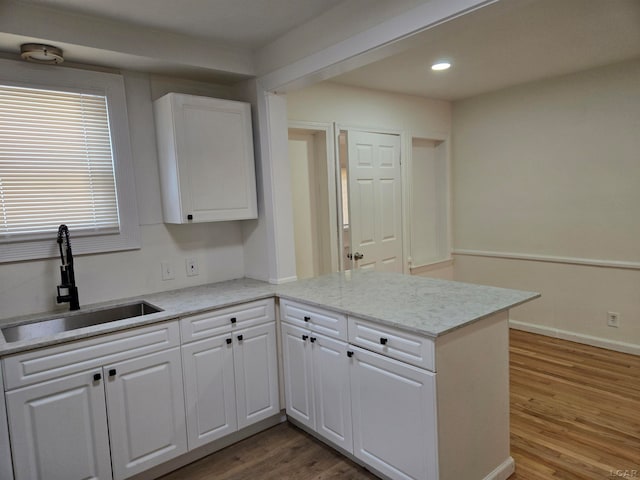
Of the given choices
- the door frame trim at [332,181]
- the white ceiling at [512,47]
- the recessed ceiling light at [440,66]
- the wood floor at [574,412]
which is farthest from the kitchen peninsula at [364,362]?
the recessed ceiling light at [440,66]

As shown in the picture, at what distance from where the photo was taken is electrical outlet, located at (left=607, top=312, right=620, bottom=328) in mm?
3666

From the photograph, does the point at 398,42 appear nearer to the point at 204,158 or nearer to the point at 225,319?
the point at 204,158

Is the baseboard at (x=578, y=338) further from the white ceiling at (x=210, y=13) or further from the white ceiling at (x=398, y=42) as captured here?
the white ceiling at (x=210, y=13)

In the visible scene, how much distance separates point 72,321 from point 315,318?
1.37 meters

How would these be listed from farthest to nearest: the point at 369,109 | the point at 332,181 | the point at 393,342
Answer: the point at 369,109 → the point at 332,181 → the point at 393,342

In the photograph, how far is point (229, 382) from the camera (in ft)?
8.18

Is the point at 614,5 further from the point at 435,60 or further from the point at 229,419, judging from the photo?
the point at 229,419

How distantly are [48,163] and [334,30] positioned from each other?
175cm

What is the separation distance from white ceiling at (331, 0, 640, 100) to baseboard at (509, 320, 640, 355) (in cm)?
236

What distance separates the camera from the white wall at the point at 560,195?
354cm

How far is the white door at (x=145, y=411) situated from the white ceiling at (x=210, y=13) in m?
1.76

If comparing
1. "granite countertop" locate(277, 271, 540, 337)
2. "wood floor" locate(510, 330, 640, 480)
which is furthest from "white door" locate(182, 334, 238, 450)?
"wood floor" locate(510, 330, 640, 480)

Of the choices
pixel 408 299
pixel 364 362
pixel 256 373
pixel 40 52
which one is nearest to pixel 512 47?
pixel 408 299

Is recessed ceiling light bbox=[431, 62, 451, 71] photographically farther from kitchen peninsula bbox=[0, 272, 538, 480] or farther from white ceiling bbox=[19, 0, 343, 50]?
kitchen peninsula bbox=[0, 272, 538, 480]
